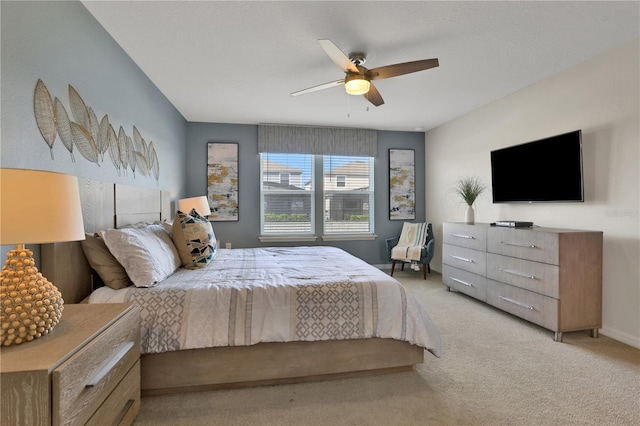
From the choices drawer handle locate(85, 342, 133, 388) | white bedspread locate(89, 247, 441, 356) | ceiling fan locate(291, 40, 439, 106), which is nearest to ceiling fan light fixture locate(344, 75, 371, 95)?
ceiling fan locate(291, 40, 439, 106)

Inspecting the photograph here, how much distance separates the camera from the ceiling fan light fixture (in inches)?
95.0

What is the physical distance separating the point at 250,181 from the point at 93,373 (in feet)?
13.1

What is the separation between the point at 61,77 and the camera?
1767mm

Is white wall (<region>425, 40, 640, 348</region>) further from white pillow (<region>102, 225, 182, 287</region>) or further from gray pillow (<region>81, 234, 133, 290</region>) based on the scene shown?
gray pillow (<region>81, 234, 133, 290</region>)

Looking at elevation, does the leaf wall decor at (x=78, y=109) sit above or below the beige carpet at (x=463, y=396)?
above

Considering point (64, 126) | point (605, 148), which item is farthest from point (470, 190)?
point (64, 126)

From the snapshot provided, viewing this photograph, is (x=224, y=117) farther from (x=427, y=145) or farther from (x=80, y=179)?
(x=427, y=145)

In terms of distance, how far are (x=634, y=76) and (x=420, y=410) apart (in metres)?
3.04

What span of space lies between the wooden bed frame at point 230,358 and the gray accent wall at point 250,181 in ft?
8.87

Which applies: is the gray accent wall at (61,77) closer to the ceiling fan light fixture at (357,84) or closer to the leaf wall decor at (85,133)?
the leaf wall decor at (85,133)

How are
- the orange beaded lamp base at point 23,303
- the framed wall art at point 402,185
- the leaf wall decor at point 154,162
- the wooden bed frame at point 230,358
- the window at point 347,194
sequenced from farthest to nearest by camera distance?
the framed wall art at point 402,185 < the window at point 347,194 < the leaf wall decor at point 154,162 < the wooden bed frame at point 230,358 < the orange beaded lamp base at point 23,303

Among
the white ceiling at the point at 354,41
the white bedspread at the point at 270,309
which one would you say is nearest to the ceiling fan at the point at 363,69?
the white ceiling at the point at 354,41

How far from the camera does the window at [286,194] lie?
5.04 m

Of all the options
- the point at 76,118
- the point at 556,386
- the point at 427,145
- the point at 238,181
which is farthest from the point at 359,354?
the point at 427,145
